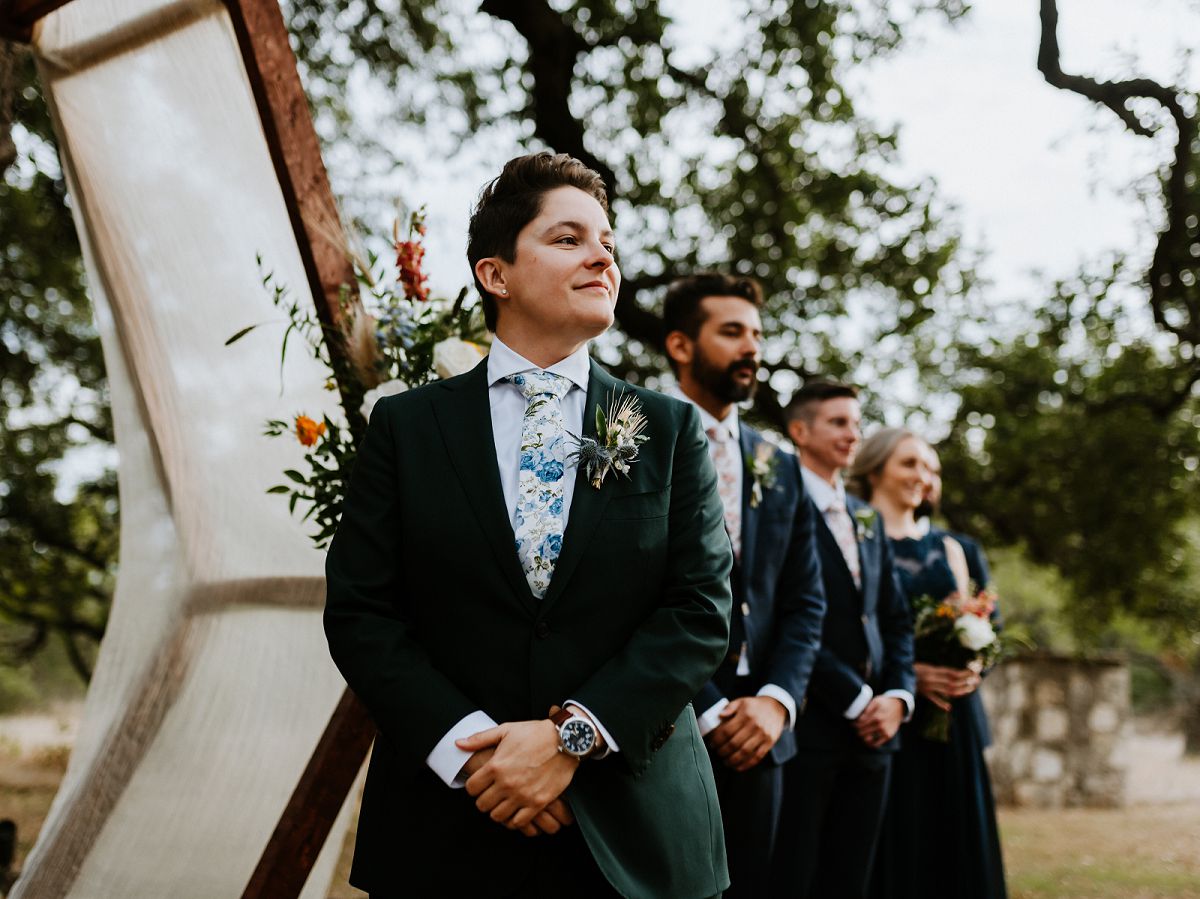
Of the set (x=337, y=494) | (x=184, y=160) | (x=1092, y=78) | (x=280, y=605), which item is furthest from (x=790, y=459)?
(x=1092, y=78)

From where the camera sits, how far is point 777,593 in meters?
3.32

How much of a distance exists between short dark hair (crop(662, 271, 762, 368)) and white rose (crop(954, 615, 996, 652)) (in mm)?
1715

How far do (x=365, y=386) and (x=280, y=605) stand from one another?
97 centimetres

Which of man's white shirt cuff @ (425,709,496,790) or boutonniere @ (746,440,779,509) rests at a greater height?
boutonniere @ (746,440,779,509)

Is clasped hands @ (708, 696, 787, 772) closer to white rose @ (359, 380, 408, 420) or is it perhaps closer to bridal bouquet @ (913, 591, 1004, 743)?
white rose @ (359, 380, 408, 420)

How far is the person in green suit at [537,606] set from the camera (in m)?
1.80

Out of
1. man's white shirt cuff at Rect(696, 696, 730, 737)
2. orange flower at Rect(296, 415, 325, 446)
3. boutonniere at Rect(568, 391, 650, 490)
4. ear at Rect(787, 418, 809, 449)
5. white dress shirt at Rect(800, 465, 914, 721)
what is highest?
ear at Rect(787, 418, 809, 449)

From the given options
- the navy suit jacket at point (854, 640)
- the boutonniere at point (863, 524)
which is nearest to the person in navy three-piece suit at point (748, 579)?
the navy suit jacket at point (854, 640)

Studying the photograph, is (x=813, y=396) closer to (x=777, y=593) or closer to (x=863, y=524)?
(x=863, y=524)

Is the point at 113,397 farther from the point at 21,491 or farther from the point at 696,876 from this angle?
the point at 21,491

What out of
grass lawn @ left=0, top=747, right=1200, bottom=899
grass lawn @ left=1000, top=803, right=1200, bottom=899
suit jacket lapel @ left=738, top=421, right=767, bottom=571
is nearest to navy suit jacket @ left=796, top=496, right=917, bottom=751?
suit jacket lapel @ left=738, top=421, right=767, bottom=571

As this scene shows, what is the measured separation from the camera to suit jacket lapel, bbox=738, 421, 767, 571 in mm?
3234

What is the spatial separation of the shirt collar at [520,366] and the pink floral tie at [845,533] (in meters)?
1.96

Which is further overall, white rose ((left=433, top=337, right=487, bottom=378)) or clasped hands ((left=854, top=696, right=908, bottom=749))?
clasped hands ((left=854, top=696, right=908, bottom=749))
